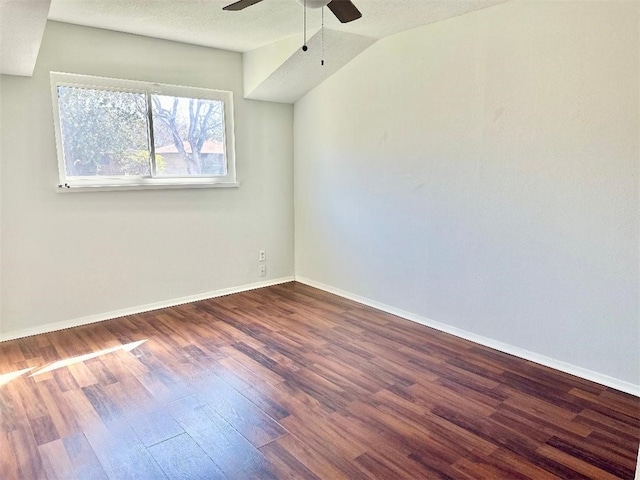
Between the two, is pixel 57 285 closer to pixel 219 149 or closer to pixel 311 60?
pixel 219 149

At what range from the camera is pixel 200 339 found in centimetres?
334

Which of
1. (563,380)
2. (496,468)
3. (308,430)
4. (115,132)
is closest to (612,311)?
(563,380)

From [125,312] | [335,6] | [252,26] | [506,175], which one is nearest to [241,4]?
[335,6]

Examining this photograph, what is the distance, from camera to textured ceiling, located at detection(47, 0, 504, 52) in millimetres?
2875

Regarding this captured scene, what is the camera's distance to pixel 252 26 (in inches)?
132

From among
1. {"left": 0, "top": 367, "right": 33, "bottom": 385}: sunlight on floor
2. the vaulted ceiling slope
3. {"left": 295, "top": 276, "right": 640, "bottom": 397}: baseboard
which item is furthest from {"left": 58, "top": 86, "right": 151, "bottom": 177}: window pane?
{"left": 295, "top": 276, "right": 640, "bottom": 397}: baseboard

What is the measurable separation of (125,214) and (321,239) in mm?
1950

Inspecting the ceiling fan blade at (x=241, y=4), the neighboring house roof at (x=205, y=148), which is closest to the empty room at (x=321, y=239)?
the neighboring house roof at (x=205, y=148)

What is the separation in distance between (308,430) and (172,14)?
9.57 ft

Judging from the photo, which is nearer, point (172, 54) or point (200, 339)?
point (200, 339)

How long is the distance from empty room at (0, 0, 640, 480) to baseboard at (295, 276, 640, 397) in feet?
0.07

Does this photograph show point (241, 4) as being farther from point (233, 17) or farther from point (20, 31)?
point (20, 31)

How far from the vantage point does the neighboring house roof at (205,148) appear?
3929 mm

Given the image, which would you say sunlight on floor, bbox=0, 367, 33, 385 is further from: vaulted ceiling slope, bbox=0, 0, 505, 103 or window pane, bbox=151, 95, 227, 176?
vaulted ceiling slope, bbox=0, 0, 505, 103
